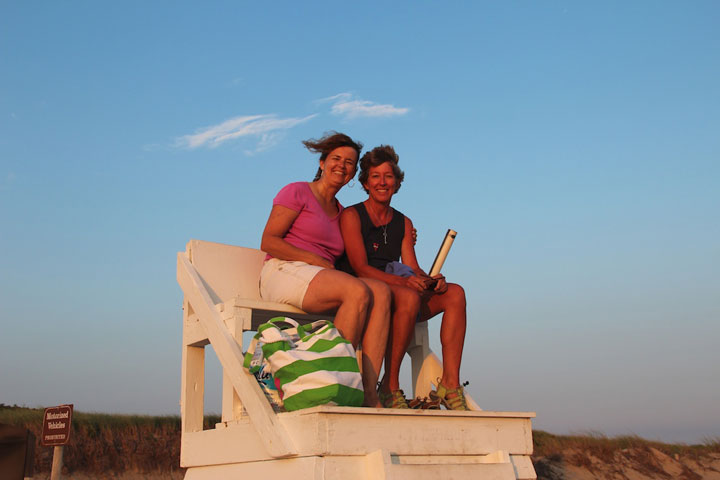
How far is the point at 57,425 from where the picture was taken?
5.93 m

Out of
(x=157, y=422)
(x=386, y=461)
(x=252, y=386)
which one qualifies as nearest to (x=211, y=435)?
(x=252, y=386)

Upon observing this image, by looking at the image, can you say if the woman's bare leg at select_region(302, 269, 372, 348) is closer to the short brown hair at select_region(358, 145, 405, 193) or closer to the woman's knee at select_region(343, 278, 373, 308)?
the woman's knee at select_region(343, 278, 373, 308)

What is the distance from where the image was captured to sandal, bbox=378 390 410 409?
380cm

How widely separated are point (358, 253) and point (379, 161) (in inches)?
27.3

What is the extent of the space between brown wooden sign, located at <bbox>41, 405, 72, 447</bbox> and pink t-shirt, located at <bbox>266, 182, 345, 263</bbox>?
274 centimetres

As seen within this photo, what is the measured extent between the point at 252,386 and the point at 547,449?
940 cm

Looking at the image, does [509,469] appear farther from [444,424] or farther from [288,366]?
[288,366]

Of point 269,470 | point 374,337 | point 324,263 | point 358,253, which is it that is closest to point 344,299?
point 374,337

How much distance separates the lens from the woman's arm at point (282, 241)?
405 cm

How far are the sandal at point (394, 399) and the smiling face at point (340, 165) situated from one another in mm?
1354

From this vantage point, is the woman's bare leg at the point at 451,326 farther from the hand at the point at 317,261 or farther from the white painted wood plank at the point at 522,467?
the hand at the point at 317,261

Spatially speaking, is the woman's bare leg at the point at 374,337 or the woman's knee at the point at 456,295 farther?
the woman's knee at the point at 456,295

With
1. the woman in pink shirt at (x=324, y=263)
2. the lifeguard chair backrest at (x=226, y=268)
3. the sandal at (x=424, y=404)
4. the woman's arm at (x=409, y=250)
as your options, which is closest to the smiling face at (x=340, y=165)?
the woman in pink shirt at (x=324, y=263)

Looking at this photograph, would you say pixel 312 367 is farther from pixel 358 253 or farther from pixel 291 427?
pixel 358 253
